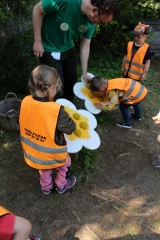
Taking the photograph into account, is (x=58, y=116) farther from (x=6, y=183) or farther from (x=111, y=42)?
(x=111, y=42)

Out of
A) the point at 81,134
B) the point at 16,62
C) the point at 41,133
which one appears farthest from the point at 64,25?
the point at 16,62

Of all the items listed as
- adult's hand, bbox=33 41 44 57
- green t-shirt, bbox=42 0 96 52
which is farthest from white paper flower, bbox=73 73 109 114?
adult's hand, bbox=33 41 44 57

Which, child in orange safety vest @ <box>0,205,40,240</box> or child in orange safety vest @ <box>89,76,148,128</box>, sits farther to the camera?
child in orange safety vest @ <box>89,76,148,128</box>

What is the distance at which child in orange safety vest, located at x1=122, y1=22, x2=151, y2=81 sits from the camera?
15.0ft

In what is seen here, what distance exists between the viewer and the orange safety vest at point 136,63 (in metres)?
4.60

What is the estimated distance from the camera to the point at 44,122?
2.68m

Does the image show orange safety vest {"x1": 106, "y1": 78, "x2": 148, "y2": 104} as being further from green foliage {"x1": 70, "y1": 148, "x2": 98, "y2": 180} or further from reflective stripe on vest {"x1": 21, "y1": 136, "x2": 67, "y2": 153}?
reflective stripe on vest {"x1": 21, "y1": 136, "x2": 67, "y2": 153}

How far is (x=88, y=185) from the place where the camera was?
135 inches

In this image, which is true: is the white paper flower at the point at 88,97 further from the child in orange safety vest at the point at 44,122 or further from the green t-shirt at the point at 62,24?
the child in orange safety vest at the point at 44,122

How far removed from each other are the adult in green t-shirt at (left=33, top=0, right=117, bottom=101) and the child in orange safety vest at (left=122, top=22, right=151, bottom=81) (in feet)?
3.33

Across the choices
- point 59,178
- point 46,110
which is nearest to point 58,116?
point 46,110

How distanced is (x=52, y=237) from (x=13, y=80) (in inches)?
106

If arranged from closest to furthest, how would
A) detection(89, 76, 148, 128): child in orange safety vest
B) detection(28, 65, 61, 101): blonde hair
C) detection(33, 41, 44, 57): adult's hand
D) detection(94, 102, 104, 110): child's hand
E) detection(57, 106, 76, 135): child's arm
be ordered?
detection(28, 65, 61, 101): blonde hair → detection(57, 106, 76, 135): child's arm → detection(33, 41, 44, 57): adult's hand → detection(89, 76, 148, 128): child in orange safety vest → detection(94, 102, 104, 110): child's hand

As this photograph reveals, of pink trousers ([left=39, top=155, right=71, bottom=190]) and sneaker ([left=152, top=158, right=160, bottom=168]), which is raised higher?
pink trousers ([left=39, top=155, right=71, bottom=190])
